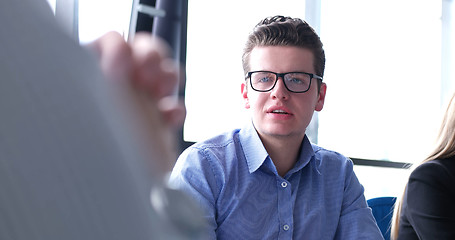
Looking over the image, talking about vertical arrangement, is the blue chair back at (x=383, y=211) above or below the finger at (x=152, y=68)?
below

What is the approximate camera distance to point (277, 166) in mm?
1823

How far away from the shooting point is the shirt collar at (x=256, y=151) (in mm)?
1721

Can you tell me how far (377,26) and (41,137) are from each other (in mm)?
4780

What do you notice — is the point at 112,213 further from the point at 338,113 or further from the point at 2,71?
the point at 338,113

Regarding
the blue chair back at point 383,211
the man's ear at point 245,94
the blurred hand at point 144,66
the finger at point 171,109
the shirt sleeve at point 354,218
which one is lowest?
the blue chair back at point 383,211

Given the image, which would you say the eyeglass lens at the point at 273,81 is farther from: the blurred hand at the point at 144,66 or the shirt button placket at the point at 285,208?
the blurred hand at the point at 144,66

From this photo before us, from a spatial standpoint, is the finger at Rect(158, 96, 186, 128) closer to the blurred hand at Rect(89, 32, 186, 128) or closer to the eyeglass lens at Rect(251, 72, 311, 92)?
the blurred hand at Rect(89, 32, 186, 128)

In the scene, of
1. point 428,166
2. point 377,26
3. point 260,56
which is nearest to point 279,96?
point 260,56

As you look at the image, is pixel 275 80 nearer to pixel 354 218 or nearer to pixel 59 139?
pixel 354 218

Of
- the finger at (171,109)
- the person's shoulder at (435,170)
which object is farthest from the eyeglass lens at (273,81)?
the finger at (171,109)

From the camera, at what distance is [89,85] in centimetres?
18

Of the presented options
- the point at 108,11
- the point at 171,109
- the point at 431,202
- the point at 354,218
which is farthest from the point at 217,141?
the point at 171,109

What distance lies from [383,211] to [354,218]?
65cm

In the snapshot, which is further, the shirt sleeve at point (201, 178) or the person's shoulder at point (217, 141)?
the person's shoulder at point (217, 141)
